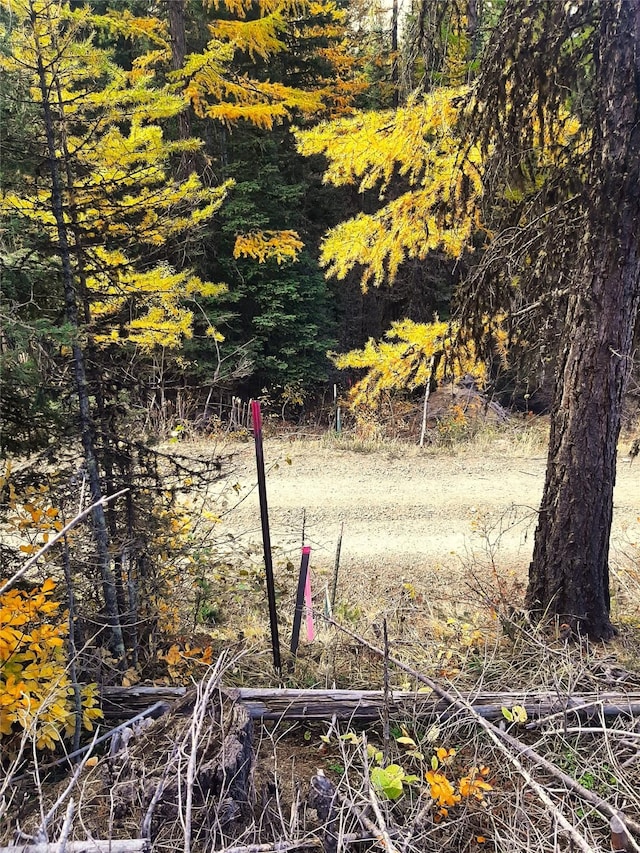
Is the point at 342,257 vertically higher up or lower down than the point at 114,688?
higher up

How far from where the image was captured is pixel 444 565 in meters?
6.82

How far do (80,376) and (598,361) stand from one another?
11.6ft

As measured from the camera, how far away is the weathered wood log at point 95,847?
2287mm

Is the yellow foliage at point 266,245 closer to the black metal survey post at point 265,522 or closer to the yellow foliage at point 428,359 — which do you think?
the yellow foliage at point 428,359

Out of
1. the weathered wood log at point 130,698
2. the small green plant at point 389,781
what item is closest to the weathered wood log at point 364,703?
the weathered wood log at point 130,698

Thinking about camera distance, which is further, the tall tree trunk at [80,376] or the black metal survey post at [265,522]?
the black metal survey post at [265,522]

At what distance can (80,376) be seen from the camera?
3385mm

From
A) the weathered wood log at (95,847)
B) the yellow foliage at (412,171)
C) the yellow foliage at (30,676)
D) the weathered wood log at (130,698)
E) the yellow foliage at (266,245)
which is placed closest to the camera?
the weathered wood log at (95,847)

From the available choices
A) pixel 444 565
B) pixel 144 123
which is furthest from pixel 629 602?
pixel 144 123

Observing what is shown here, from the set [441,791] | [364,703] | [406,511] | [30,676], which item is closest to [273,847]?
[441,791]

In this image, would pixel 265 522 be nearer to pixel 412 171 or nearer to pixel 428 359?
pixel 428 359

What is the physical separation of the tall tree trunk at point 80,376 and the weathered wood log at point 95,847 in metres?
1.09

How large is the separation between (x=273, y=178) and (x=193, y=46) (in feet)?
12.3

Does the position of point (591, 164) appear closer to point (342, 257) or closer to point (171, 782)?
point (342, 257)
